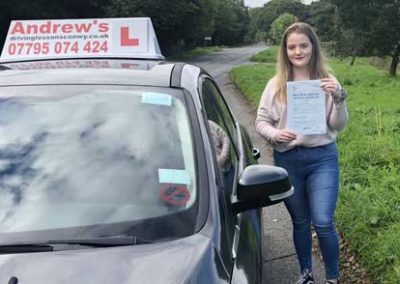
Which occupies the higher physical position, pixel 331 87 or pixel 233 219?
pixel 331 87

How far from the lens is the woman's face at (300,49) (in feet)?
11.4

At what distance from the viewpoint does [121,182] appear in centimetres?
236

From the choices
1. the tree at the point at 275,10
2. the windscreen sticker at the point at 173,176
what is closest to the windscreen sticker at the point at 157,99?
the windscreen sticker at the point at 173,176

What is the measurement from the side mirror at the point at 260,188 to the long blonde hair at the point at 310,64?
106 cm

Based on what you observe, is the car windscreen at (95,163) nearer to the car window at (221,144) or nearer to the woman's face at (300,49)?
the car window at (221,144)

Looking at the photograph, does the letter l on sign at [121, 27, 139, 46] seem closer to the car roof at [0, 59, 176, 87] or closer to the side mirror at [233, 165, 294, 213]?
the car roof at [0, 59, 176, 87]

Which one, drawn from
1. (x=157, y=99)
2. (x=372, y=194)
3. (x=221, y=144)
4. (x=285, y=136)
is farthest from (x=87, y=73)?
(x=372, y=194)

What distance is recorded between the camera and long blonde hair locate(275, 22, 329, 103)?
351 centimetres

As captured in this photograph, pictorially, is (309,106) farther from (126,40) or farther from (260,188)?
(126,40)

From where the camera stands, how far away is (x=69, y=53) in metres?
3.65

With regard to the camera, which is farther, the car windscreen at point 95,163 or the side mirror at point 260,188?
the side mirror at point 260,188

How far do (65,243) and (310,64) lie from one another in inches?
80.0

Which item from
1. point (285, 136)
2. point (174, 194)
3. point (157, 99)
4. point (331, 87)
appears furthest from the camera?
point (285, 136)

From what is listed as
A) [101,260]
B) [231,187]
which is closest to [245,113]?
[231,187]
